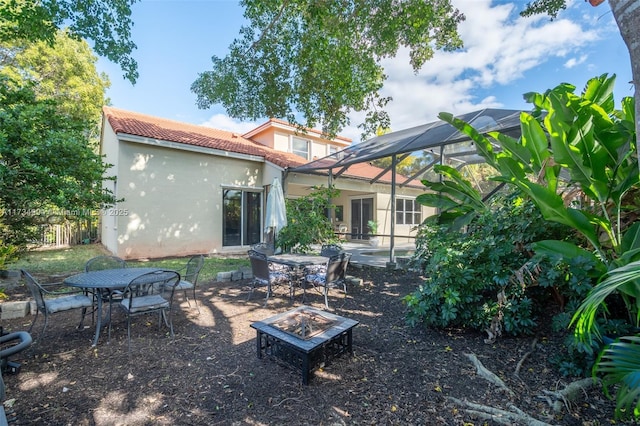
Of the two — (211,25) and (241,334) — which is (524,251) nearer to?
(241,334)

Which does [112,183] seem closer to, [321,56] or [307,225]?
[307,225]

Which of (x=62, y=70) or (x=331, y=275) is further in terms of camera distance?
(x=62, y=70)

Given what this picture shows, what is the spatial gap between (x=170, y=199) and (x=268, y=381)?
30.2 ft

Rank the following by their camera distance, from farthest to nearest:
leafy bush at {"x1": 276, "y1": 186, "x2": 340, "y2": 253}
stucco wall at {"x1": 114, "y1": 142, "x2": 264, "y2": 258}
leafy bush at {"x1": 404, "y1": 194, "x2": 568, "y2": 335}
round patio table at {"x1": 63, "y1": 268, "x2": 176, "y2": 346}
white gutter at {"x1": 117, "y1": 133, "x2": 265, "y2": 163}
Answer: stucco wall at {"x1": 114, "y1": 142, "x2": 264, "y2": 258}, white gutter at {"x1": 117, "y1": 133, "x2": 265, "y2": 163}, leafy bush at {"x1": 276, "y1": 186, "x2": 340, "y2": 253}, round patio table at {"x1": 63, "y1": 268, "x2": 176, "y2": 346}, leafy bush at {"x1": 404, "y1": 194, "x2": 568, "y2": 335}

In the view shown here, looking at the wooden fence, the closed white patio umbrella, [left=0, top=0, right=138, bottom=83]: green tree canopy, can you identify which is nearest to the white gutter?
[left=0, top=0, right=138, bottom=83]: green tree canopy

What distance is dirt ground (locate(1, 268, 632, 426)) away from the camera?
8.07 feet

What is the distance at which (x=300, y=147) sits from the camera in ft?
55.8

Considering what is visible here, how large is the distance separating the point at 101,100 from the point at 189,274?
2075 cm

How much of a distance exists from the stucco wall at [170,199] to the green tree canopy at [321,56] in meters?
2.41

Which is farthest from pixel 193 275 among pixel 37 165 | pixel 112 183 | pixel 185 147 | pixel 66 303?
pixel 112 183

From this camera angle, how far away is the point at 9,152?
18.4ft

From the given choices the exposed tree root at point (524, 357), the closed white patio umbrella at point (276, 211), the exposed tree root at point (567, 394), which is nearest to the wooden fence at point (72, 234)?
the closed white patio umbrella at point (276, 211)

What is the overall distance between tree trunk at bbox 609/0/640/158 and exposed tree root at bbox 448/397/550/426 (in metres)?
2.12

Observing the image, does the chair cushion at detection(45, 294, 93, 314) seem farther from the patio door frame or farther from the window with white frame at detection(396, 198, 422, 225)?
the window with white frame at detection(396, 198, 422, 225)
